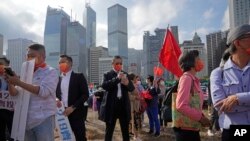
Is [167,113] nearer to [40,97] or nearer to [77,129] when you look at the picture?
[40,97]

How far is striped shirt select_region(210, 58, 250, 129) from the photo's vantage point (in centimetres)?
262

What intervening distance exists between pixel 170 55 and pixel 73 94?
6.77 ft

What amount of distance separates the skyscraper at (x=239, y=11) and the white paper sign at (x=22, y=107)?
2378 inches

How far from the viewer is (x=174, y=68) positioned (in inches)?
242

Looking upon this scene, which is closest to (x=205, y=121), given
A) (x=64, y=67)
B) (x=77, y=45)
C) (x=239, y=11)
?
(x=64, y=67)

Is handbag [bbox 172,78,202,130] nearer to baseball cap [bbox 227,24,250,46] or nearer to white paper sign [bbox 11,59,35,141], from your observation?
baseball cap [bbox 227,24,250,46]

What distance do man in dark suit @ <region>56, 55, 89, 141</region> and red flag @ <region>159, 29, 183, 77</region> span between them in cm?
165

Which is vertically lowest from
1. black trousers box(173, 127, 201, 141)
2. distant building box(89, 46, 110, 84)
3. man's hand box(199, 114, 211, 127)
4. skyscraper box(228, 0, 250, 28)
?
black trousers box(173, 127, 201, 141)

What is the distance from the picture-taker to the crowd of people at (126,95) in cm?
273

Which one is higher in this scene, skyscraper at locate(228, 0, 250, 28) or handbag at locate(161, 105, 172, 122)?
skyscraper at locate(228, 0, 250, 28)

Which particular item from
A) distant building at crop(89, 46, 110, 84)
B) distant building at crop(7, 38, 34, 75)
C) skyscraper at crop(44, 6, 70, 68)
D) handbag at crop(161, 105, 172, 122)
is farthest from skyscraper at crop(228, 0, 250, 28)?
skyscraper at crop(44, 6, 70, 68)

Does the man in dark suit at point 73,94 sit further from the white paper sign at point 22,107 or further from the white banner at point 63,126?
the white paper sign at point 22,107

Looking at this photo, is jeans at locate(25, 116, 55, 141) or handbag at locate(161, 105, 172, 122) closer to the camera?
jeans at locate(25, 116, 55, 141)

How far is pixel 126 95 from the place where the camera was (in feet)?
21.3
